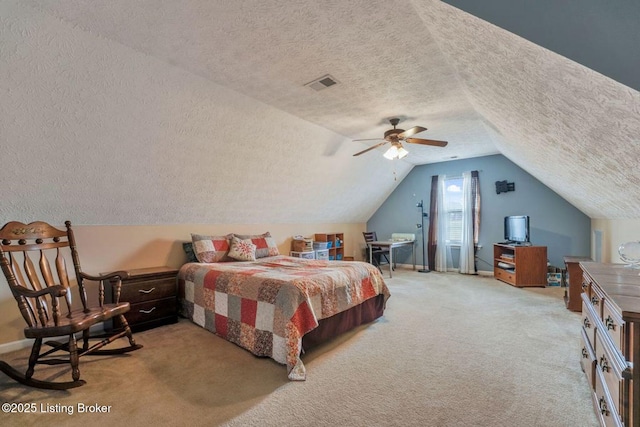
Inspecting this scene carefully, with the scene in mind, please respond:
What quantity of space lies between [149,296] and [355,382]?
237cm

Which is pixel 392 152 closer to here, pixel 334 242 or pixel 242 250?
Result: pixel 242 250

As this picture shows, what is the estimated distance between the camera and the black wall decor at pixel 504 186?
5.84 metres

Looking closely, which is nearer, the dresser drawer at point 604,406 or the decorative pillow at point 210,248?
the dresser drawer at point 604,406

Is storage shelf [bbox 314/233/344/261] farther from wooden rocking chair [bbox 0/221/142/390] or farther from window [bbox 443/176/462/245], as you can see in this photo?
wooden rocking chair [bbox 0/221/142/390]

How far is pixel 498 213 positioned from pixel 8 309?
7.40m

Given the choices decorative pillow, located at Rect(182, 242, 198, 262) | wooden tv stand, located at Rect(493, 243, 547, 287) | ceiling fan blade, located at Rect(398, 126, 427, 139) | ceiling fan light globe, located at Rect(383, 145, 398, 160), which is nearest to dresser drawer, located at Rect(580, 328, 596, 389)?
ceiling fan blade, located at Rect(398, 126, 427, 139)

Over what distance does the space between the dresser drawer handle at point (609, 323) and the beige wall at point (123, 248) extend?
414 cm

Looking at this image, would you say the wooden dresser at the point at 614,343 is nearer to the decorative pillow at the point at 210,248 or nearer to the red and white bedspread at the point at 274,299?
the red and white bedspread at the point at 274,299

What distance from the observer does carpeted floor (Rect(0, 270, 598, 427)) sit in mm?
1720

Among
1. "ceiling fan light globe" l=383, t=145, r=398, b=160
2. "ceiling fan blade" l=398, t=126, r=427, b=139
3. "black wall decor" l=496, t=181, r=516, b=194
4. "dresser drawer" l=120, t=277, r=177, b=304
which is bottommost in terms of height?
"dresser drawer" l=120, t=277, r=177, b=304

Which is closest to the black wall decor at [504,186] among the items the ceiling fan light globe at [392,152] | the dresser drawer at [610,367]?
the ceiling fan light globe at [392,152]

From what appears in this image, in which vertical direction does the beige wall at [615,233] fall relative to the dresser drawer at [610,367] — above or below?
above

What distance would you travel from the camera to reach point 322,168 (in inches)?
191

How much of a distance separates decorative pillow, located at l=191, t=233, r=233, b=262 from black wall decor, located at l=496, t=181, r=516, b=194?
5.32 meters
